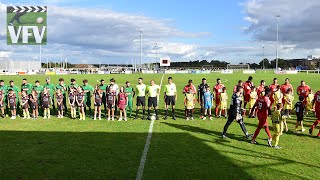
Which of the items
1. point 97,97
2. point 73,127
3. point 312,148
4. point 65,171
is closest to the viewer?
point 65,171

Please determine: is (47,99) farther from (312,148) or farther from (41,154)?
(312,148)

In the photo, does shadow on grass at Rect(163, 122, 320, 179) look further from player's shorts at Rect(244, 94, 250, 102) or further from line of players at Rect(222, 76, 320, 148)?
player's shorts at Rect(244, 94, 250, 102)

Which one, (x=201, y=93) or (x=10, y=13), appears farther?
Answer: (x=10, y=13)

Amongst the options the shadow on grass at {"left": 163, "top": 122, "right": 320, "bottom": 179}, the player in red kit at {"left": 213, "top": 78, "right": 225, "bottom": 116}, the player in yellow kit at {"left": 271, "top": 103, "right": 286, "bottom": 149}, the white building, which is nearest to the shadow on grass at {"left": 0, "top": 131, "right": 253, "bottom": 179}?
the shadow on grass at {"left": 163, "top": 122, "right": 320, "bottom": 179}

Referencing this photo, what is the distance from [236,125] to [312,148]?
4027mm

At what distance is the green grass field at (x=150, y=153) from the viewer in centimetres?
748

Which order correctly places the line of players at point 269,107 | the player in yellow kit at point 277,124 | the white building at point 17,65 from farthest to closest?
the white building at point 17,65 < the line of players at point 269,107 < the player in yellow kit at point 277,124

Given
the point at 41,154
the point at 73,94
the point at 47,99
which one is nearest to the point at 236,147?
the point at 41,154

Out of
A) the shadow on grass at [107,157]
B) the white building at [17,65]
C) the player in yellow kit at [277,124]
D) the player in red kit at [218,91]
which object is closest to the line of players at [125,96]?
the player in red kit at [218,91]

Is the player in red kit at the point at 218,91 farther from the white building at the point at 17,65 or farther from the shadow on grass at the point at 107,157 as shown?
the white building at the point at 17,65

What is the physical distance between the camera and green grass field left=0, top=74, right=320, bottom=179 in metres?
7.48

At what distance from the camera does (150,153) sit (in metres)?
9.14

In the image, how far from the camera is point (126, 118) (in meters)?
15.1

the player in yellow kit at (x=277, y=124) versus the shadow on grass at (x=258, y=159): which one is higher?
the player in yellow kit at (x=277, y=124)
